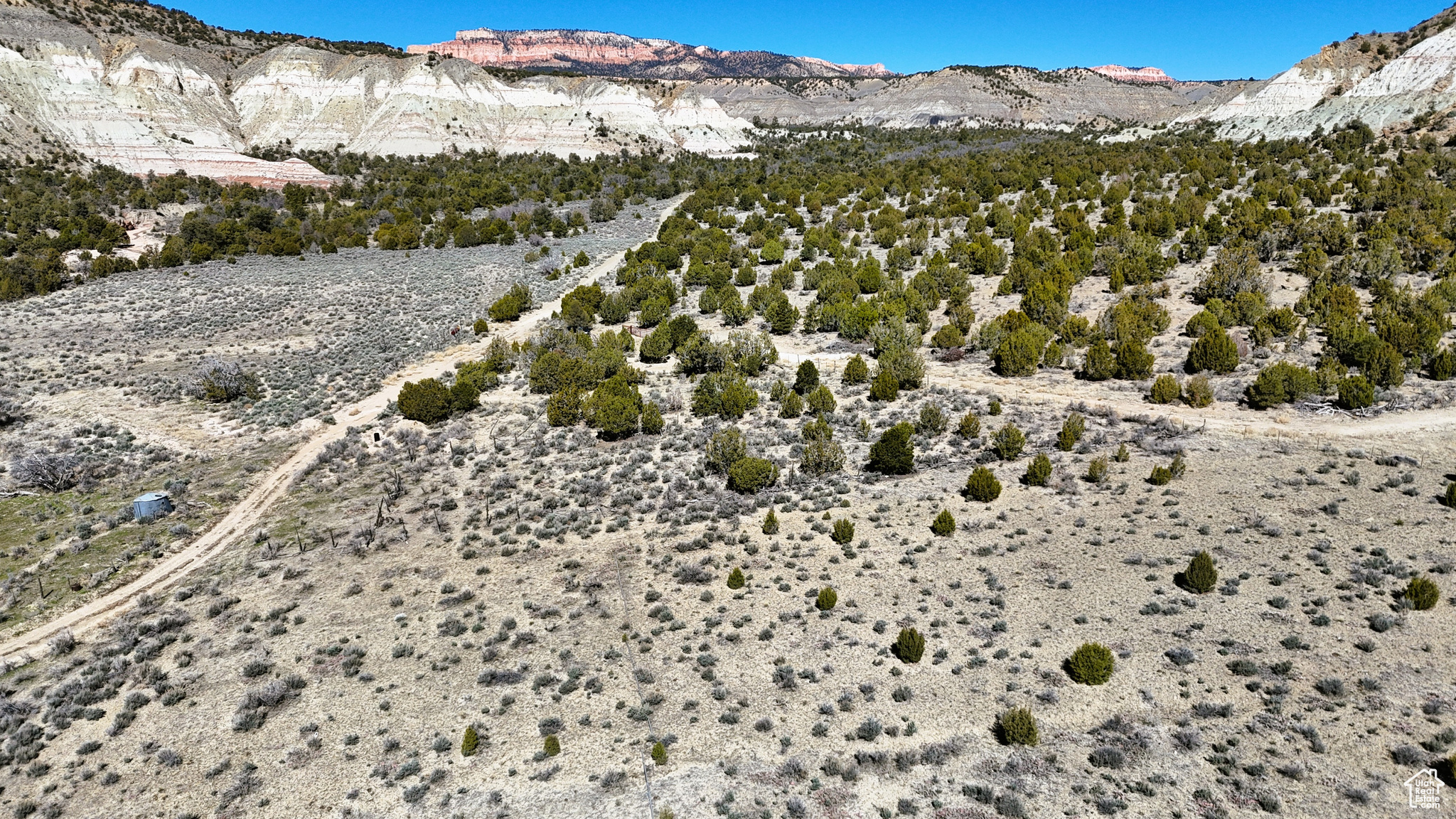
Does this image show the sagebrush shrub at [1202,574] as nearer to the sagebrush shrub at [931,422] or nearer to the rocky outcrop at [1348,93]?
the sagebrush shrub at [931,422]

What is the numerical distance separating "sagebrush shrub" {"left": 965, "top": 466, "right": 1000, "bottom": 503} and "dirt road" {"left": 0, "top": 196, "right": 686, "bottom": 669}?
64.2 feet

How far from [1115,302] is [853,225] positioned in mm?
20555

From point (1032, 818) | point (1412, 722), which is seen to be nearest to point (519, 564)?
point (1032, 818)

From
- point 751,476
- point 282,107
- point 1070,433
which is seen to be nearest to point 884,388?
point 1070,433

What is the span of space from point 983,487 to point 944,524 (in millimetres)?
2234

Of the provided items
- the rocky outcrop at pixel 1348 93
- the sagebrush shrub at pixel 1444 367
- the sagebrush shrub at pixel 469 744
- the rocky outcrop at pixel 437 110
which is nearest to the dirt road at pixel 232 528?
the sagebrush shrub at pixel 469 744

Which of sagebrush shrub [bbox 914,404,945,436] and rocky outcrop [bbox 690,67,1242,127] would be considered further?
rocky outcrop [bbox 690,67,1242,127]

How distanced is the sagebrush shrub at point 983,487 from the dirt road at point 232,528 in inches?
771

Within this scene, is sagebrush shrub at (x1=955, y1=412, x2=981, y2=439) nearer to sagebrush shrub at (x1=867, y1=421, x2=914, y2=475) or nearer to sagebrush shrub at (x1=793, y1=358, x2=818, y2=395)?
sagebrush shrub at (x1=867, y1=421, x2=914, y2=475)

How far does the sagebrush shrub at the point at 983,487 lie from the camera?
736 inches

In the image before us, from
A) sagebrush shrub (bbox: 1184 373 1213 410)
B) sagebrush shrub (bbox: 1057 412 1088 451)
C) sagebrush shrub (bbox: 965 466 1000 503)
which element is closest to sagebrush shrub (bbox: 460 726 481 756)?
sagebrush shrub (bbox: 965 466 1000 503)

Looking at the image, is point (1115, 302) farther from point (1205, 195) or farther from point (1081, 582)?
point (1081, 582)

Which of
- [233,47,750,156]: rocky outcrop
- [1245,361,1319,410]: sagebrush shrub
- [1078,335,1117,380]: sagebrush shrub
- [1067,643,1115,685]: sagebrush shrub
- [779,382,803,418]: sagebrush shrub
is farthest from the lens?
[233,47,750,156]: rocky outcrop

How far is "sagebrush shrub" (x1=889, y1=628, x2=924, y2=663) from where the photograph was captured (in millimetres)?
12906
